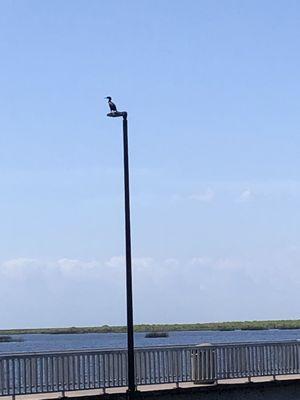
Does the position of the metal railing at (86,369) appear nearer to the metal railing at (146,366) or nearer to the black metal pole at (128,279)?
the metal railing at (146,366)

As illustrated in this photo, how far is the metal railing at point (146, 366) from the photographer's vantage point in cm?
2423

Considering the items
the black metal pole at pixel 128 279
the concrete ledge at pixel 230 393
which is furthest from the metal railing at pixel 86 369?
the black metal pole at pixel 128 279

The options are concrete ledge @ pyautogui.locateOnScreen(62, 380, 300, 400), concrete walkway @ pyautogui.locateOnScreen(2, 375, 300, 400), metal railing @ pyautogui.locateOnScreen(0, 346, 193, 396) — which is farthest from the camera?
concrete ledge @ pyautogui.locateOnScreen(62, 380, 300, 400)

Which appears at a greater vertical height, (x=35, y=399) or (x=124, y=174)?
(x=124, y=174)

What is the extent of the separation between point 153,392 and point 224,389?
2450 mm

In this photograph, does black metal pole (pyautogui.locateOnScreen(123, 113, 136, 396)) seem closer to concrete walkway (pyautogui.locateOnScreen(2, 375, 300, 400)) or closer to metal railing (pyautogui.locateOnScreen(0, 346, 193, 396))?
concrete walkway (pyautogui.locateOnScreen(2, 375, 300, 400))

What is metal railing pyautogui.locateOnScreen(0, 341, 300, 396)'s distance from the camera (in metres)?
24.2

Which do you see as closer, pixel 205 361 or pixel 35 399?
pixel 35 399

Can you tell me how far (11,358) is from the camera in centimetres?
2403

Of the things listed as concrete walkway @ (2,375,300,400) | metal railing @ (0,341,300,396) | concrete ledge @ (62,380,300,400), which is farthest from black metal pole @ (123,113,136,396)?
metal railing @ (0,341,300,396)

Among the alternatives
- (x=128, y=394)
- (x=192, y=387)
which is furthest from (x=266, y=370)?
(x=128, y=394)

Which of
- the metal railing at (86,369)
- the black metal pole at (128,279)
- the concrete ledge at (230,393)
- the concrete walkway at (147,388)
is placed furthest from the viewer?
the concrete ledge at (230,393)

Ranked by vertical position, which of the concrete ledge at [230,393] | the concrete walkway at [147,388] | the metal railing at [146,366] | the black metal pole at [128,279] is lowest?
the concrete ledge at [230,393]

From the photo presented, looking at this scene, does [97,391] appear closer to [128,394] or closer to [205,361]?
[128,394]
